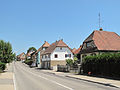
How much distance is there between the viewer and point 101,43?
112ft

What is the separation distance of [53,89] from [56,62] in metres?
42.4

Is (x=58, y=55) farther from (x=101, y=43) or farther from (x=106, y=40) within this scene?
(x=101, y=43)

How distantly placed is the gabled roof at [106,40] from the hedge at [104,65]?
6.44 metres

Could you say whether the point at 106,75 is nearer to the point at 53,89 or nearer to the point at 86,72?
the point at 86,72

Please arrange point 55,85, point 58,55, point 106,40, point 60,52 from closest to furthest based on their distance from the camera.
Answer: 1. point 55,85
2. point 106,40
3. point 58,55
4. point 60,52

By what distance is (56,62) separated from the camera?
55125mm

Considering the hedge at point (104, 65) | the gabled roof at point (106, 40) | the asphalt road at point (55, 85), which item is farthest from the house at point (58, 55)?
the asphalt road at point (55, 85)

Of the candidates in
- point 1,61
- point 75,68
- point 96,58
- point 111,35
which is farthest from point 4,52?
point 111,35

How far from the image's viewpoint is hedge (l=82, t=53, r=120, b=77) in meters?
20.7

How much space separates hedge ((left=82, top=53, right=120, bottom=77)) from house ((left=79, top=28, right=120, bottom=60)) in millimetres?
5994

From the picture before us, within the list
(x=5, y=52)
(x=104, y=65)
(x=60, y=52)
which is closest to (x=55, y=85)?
(x=104, y=65)

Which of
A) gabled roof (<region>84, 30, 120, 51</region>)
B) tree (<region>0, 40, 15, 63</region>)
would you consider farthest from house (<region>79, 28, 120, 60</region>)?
tree (<region>0, 40, 15, 63</region>)

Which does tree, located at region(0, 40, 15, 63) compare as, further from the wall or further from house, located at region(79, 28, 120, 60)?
the wall

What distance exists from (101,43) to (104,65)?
1158cm
